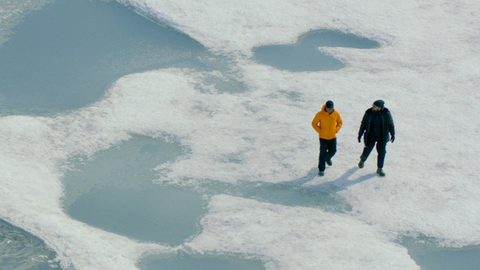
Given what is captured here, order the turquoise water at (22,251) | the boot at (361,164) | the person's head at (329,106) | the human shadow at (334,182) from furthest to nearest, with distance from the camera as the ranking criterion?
1. the boot at (361,164)
2. the human shadow at (334,182)
3. the person's head at (329,106)
4. the turquoise water at (22,251)

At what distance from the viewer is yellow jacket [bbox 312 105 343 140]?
8.48m

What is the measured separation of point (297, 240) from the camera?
7762 millimetres

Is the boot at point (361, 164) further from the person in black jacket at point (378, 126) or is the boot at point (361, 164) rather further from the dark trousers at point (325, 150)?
the dark trousers at point (325, 150)

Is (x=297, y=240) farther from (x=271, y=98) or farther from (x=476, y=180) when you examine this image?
(x=271, y=98)

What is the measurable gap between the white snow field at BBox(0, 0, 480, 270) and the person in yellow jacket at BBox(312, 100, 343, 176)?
497 millimetres

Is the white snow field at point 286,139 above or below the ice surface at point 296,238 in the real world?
above

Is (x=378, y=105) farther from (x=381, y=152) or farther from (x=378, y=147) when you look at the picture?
(x=381, y=152)

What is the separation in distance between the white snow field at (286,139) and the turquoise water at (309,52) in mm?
355

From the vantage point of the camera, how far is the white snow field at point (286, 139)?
7781 mm

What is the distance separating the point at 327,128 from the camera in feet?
28.2

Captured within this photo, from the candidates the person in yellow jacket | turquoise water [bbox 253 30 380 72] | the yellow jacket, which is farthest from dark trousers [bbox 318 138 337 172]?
turquoise water [bbox 253 30 380 72]

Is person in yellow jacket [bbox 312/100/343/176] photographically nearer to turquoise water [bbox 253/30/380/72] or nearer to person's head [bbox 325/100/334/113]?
person's head [bbox 325/100/334/113]

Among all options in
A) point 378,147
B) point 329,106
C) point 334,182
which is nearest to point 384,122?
point 378,147

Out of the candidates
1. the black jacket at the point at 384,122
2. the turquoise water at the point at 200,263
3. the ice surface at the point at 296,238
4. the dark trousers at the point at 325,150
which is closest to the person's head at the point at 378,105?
the black jacket at the point at 384,122
